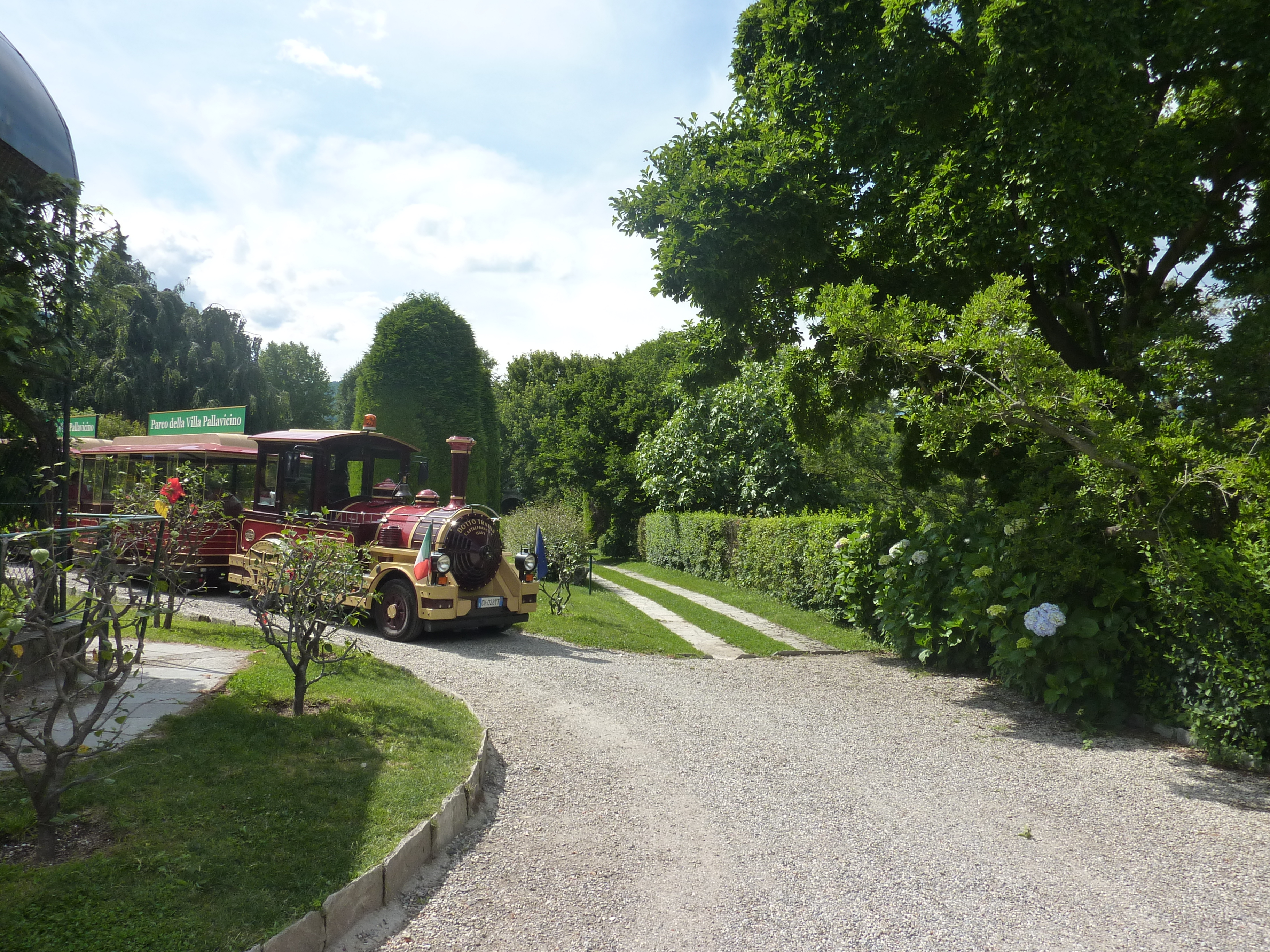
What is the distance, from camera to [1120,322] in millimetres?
8312

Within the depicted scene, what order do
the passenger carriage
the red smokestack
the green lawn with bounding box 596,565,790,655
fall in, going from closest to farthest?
the red smokestack < the green lawn with bounding box 596,565,790,655 < the passenger carriage

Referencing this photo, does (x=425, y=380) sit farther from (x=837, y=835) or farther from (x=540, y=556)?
(x=837, y=835)

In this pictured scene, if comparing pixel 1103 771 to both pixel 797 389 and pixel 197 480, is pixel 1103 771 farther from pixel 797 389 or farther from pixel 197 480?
pixel 197 480

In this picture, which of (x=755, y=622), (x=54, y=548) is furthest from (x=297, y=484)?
(x=755, y=622)

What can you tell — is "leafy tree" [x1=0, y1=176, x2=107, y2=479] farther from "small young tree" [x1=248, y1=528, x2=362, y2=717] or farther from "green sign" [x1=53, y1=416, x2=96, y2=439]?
"green sign" [x1=53, y1=416, x2=96, y2=439]

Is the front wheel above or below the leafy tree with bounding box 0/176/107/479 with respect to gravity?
below

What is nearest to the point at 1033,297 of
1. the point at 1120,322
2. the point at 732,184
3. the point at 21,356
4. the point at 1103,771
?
the point at 1120,322

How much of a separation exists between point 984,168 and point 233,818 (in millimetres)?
8197

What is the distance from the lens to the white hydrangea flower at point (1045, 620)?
22.5 ft

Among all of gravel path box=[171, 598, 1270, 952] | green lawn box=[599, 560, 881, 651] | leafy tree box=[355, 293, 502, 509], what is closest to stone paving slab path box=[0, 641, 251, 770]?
gravel path box=[171, 598, 1270, 952]

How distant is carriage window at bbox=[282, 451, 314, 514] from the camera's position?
10.9 meters

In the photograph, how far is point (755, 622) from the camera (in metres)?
14.0

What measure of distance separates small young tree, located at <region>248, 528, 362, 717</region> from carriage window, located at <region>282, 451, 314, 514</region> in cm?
485

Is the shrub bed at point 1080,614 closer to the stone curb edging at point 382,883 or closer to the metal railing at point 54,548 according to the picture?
the stone curb edging at point 382,883
